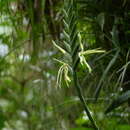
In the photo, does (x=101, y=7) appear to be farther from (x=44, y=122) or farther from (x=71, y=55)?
(x=44, y=122)

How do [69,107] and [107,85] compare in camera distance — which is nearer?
[107,85]

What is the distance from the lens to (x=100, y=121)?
190cm

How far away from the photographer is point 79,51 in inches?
43.4

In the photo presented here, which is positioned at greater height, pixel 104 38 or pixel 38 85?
pixel 104 38

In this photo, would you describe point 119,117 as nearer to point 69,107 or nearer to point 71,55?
point 69,107

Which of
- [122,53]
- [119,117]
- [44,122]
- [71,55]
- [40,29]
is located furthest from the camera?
[44,122]

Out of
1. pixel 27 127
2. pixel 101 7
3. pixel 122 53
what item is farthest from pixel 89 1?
pixel 27 127

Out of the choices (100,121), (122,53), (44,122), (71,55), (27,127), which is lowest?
(27,127)

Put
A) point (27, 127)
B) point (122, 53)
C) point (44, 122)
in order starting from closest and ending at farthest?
point (122, 53), point (44, 122), point (27, 127)

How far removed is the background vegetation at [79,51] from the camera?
1471mm

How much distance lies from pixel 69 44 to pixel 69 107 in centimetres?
134

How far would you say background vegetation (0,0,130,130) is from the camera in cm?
147

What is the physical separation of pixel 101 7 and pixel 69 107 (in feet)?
2.58

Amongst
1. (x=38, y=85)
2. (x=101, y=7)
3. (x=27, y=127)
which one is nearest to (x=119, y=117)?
(x=101, y=7)
